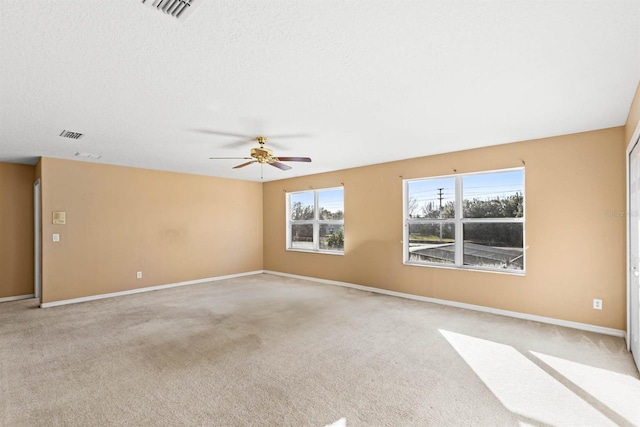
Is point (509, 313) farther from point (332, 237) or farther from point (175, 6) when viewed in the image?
point (175, 6)

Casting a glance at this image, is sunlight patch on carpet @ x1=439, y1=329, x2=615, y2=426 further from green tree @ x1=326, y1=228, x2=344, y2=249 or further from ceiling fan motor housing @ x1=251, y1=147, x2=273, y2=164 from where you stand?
green tree @ x1=326, y1=228, x2=344, y2=249

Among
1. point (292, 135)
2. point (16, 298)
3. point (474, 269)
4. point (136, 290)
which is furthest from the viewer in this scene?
point (136, 290)

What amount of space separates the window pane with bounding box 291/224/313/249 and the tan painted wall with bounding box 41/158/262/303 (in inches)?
41.0

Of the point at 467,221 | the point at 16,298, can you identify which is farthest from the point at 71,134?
the point at 467,221

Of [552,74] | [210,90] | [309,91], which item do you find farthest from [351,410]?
[552,74]

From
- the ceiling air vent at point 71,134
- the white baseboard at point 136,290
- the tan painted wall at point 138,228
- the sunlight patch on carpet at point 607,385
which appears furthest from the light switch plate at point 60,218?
the sunlight patch on carpet at point 607,385

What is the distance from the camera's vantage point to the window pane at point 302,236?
7087 mm

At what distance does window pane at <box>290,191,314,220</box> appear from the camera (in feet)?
23.4

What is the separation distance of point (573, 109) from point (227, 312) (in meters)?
4.68

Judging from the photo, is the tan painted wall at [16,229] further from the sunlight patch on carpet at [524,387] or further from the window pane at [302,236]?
the sunlight patch on carpet at [524,387]

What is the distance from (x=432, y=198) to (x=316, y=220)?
2639mm

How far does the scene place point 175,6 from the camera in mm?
1585

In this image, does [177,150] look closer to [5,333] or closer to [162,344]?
[162,344]

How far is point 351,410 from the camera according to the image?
2.16 meters
